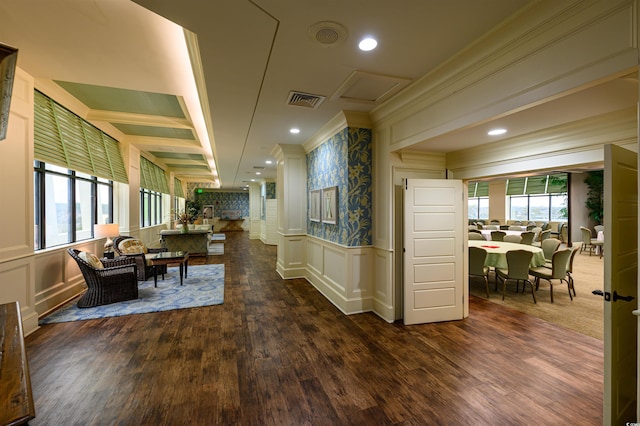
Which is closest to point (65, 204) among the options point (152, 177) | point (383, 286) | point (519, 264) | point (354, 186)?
point (152, 177)

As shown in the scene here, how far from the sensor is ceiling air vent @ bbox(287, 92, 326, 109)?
10.4 feet

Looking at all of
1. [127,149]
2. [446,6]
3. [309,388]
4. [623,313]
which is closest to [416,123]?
A: [446,6]

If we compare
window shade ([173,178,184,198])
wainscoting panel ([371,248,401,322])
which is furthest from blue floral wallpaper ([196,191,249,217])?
wainscoting panel ([371,248,401,322])

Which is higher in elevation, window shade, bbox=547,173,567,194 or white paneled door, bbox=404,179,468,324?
window shade, bbox=547,173,567,194

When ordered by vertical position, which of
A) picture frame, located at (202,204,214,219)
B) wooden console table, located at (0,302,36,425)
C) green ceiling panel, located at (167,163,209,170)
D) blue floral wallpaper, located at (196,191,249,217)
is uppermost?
green ceiling panel, located at (167,163,209,170)

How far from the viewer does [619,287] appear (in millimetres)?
1694

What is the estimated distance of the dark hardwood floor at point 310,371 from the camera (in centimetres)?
199

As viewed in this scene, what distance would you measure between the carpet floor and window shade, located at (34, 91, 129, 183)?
639cm

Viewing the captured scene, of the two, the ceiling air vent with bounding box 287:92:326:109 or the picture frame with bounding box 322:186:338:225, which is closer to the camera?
the ceiling air vent with bounding box 287:92:326:109

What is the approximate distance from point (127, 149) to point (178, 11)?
5.98 metres

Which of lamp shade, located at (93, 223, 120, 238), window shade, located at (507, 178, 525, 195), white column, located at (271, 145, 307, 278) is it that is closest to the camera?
lamp shade, located at (93, 223, 120, 238)

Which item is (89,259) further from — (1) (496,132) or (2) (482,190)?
(2) (482,190)

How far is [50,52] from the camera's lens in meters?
2.81

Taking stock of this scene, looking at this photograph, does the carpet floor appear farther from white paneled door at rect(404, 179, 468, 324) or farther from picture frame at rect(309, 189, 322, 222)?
picture frame at rect(309, 189, 322, 222)
